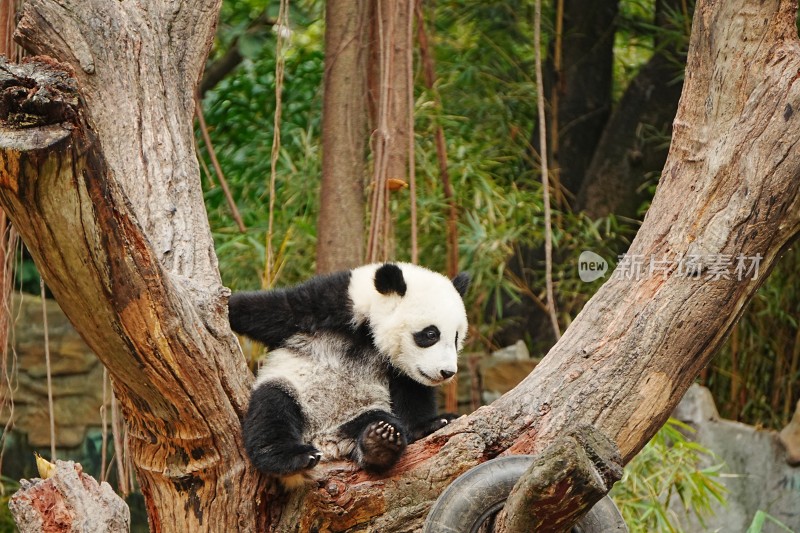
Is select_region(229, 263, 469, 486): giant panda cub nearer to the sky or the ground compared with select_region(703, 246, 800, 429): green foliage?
nearer to the sky

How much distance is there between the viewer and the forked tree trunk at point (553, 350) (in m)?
2.30

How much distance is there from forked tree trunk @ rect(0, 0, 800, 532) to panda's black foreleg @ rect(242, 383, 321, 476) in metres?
0.05

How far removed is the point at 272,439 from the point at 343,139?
1764mm

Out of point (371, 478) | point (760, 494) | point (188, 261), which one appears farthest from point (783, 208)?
point (760, 494)

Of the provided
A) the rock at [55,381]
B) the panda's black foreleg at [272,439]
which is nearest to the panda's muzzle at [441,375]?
the panda's black foreleg at [272,439]

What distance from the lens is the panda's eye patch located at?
2984 millimetres

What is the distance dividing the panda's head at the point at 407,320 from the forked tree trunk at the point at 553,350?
0.53 metres

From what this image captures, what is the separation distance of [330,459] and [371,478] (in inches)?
11.2

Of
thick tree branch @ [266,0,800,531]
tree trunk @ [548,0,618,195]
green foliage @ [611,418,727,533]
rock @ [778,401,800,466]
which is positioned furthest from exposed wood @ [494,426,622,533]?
tree trunk @ [548,0,618,195]

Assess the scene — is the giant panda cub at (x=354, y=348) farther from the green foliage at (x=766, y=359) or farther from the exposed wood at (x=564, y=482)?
the green foliage at (x=766, y=359)

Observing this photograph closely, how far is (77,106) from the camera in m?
1.65

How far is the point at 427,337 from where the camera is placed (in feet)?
9.84

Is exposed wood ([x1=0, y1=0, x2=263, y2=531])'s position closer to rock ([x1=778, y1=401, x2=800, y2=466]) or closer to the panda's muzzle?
the panda's muzzle

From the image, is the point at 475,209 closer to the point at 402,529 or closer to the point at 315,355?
the point at 315,355
